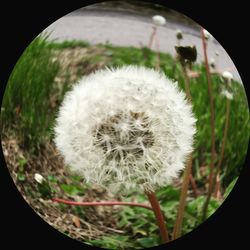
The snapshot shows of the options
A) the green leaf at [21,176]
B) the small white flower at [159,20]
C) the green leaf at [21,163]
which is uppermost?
the small white flower at [159,20]

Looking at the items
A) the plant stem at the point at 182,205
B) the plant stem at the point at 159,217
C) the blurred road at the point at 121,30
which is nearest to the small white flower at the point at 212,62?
the blurred road at the point at 121,30

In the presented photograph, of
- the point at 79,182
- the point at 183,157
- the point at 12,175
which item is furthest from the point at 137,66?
the point at 12,175

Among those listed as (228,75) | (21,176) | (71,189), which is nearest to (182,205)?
(71,189)

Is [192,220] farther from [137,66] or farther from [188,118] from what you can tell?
[137,66]

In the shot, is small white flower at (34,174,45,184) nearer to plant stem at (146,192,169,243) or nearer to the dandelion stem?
plant stem at (146,192,169,243)

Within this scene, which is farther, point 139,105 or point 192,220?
point 192,220

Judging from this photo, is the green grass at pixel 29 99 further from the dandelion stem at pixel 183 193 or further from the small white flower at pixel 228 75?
the small white flower at pixel 228 75
